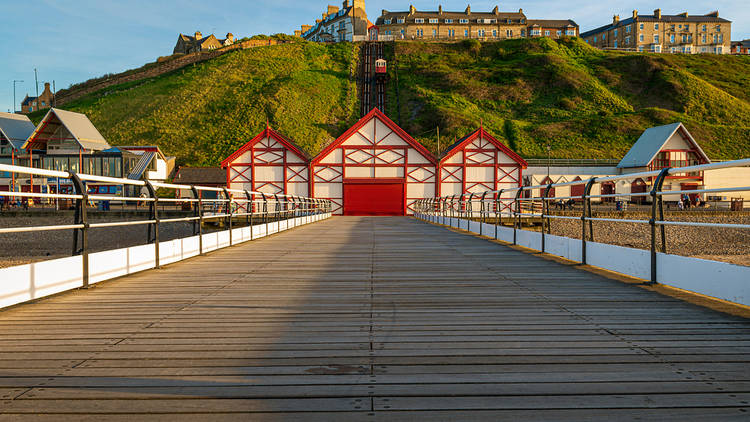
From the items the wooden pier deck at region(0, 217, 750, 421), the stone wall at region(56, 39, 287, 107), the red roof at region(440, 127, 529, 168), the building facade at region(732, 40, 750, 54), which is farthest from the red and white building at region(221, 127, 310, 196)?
the building facade at region(732, 40, 750, 54)

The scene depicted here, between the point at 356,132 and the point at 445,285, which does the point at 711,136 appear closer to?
the point at 356,132

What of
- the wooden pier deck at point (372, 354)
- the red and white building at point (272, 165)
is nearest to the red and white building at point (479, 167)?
the red and white building at point (272, 165)

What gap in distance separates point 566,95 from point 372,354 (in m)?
89.6

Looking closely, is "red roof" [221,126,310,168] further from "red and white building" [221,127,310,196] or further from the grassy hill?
the grassy hill

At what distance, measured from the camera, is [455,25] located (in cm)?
11894

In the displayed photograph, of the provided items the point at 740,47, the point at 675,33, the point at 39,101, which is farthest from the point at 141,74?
the point at 740,47

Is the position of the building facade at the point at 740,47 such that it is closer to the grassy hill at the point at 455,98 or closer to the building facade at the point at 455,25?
the grassy hill at the point at 455,98

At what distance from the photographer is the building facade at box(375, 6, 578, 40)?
387 feet

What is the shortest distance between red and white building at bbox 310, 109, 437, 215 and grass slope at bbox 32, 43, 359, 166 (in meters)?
24.1

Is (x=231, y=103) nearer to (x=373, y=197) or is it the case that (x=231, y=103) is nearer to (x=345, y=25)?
(x=373, y=197)

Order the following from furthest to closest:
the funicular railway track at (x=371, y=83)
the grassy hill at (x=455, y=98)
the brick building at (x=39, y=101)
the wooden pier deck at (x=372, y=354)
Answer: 1. the brick building at (x=39, y=101)
2. the funicular railway track at (x=371, y=83)
3. the grassy hill at (x=455, y=98)
4. the wooden pier deck at (x=372, y=354)

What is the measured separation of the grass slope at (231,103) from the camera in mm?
68125

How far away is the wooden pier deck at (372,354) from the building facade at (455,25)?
118 meters

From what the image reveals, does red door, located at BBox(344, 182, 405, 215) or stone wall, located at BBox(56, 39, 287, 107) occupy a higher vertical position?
stone wall, located at BBox(56, 39, 287, 107)
